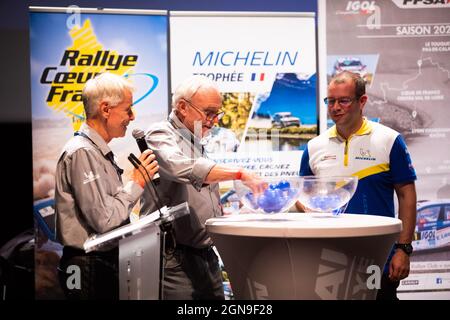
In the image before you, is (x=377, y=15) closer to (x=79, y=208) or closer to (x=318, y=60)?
(x=318, y=60)

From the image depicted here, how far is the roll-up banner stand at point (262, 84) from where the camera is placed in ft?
15.9

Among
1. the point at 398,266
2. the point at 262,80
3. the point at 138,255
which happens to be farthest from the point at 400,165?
the point at 262,80

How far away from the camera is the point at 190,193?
3043 millimetres

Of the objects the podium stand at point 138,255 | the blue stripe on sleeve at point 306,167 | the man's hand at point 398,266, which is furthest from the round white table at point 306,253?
the blue stripe on sleeve at point 306,167

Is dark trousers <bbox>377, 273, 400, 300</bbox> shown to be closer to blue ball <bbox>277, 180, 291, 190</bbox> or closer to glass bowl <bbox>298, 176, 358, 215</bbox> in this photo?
glass bowl <bbox>298, 176, 358, 215</bbox>

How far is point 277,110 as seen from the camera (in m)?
4.89

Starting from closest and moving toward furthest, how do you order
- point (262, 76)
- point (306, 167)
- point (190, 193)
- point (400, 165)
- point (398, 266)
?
1. point (190, 193)
2. point (398, 266)
3. point (400, 165)
4. point (306, 167)
5. point (262, 76)

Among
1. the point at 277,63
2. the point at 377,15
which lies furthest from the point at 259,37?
the point at 377,15

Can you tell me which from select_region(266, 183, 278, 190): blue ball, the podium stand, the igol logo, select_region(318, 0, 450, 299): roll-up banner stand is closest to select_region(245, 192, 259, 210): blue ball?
select_region(266, 183, 278, 190): blue ball

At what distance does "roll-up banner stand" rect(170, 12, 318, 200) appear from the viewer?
4.85 meters

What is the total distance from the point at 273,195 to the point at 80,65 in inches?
96.3

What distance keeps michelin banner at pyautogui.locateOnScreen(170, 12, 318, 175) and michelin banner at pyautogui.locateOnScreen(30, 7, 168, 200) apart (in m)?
0.41

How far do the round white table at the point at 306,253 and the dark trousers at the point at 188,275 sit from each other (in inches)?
14.6

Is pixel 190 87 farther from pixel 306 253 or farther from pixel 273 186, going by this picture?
pixel 306 253
